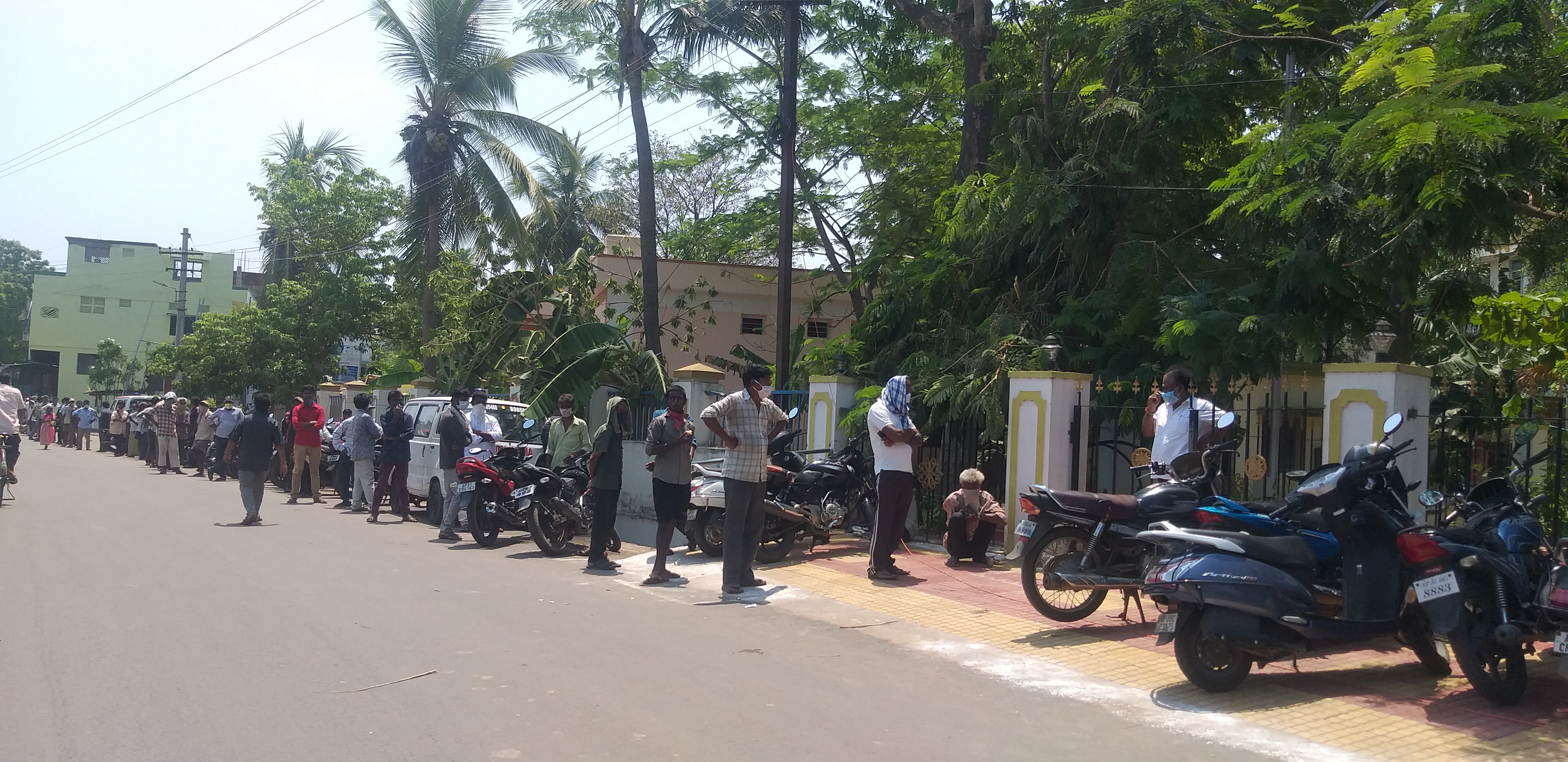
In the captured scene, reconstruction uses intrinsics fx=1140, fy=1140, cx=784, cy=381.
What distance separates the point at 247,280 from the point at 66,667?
7411cm

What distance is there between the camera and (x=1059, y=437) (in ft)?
35.8

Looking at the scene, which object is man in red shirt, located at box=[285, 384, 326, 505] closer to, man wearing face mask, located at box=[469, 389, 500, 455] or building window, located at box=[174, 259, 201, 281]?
man wearing face mask, located at box=[469, 389, 500, 455]

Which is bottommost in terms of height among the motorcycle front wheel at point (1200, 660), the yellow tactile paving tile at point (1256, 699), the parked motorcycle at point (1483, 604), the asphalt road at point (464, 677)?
the asphalt road at point (464, 677)

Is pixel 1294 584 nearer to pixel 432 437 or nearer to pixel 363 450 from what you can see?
pixel 432 437

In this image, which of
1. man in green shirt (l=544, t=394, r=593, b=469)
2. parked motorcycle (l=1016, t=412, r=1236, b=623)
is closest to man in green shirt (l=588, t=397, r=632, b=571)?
man in green shirt (l=544, t=394, r=593, b=469)

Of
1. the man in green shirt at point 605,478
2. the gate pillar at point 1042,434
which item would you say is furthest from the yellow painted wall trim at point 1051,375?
the man in green shirt at point 605,478

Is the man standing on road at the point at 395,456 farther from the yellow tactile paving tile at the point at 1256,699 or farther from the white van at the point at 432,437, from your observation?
the yellow tactile paving tile at the point at 1256,699

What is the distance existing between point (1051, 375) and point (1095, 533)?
341 centimetres

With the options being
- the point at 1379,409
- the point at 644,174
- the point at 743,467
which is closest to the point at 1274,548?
the point at 1379,409

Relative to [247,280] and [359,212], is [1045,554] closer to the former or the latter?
[359,212]

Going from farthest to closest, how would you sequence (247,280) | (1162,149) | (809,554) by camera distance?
1. (247,280)
2. (1162,149)
3. (809,554)

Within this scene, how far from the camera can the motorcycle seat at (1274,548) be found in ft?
20.2

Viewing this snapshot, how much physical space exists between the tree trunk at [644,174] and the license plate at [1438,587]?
14437mm

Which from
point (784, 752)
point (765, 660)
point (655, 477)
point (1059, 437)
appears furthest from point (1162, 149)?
point (784, 752)
